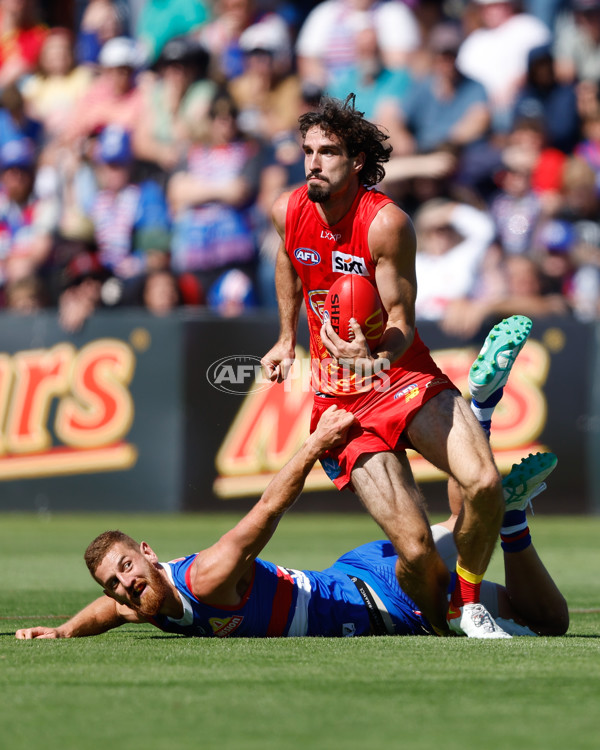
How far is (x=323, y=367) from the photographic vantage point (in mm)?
6691

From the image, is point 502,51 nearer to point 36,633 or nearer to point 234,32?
point 234,32

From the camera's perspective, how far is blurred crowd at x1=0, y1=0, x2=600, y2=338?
44.2 ft

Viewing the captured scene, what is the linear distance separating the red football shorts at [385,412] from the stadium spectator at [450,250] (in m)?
6.63

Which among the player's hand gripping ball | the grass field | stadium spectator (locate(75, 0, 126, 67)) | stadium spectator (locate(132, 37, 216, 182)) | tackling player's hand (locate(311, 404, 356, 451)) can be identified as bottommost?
the grass field

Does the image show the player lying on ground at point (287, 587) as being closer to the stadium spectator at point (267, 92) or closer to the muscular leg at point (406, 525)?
the muscular leg at point (406, 525)

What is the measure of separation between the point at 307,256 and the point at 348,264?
10.6 inches

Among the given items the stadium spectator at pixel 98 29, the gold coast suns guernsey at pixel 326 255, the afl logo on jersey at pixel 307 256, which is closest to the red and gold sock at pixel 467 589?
the gold coast suns guernsey at pixel 326 255

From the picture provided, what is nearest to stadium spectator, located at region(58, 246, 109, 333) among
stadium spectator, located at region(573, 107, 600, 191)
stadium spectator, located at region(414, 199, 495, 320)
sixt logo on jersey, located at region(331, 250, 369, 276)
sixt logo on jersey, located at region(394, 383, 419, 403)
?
stadium spectator, located at region(414, 199, 495, 320)

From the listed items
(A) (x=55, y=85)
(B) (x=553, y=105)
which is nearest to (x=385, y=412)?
(B) (x=553, y=105)

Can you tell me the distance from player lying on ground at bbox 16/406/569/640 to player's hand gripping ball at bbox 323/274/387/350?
0.42 metres

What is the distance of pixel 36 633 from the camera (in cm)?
610

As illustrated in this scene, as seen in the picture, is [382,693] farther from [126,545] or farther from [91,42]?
[91,42]

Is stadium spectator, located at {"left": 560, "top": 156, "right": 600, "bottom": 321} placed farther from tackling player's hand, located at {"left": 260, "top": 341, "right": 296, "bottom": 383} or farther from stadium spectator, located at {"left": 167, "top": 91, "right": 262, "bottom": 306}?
tackling player's hand, located at {"left": 260, "top": 341, "right": 296, "bottom": 383}

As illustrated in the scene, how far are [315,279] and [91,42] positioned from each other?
12299mm
